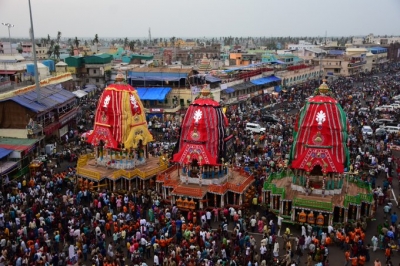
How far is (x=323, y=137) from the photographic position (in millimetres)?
21438

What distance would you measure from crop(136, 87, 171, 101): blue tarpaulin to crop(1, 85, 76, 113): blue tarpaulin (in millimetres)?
8602

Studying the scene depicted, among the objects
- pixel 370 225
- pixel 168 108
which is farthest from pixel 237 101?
pixel 370 225

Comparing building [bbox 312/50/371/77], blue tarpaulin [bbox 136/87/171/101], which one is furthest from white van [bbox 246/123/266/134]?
building [bbox 312/50/371/77]

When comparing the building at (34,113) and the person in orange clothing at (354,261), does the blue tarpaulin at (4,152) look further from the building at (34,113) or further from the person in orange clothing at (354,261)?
the person in orange clothing at (354,261)

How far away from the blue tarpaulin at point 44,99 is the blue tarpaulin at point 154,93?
860 centimetres

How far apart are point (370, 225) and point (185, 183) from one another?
33.2ft

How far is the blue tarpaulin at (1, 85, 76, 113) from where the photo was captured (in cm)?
3248

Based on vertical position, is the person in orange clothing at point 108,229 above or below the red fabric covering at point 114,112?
below

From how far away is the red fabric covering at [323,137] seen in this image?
2139cm

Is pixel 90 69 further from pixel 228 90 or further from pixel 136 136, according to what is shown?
pixel 136 136

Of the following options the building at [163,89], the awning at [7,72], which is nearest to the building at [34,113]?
the awning at [7,72]

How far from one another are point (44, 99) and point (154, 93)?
1397 centimetres

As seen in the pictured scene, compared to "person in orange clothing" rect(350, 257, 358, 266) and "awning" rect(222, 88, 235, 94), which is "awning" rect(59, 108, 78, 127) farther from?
"person in orange clothing" rect(350, 257, 358, 266)

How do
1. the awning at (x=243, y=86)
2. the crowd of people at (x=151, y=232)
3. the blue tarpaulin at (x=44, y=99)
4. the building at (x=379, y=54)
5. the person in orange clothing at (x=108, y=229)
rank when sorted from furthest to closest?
the building at (x=379, y=54)
the awning at (x=243, y=86)
the blue tarpaulin at (x=44, y=99)
the person in orange clothing at (x=108, y=229)
the crowd of people at (x=151, y=232)
